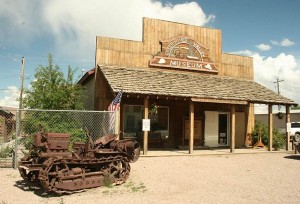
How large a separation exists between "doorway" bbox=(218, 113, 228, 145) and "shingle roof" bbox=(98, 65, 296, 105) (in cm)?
226

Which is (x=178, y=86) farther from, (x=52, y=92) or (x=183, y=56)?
(x=52, y=92)

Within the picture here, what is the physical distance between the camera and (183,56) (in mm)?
17406

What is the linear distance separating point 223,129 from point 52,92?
34.1 feet

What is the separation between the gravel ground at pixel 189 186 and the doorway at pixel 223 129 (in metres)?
6.38

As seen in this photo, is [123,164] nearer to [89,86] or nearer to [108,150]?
[108,150]

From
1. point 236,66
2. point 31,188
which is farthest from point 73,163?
point 236,66

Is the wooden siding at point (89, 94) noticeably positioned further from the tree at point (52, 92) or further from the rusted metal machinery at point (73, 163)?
the rusted metal machinery at point (73, 163)

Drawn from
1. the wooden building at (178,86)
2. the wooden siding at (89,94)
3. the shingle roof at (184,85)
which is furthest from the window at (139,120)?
the wooden siding at (89,94)

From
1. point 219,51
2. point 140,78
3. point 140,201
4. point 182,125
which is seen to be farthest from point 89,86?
point 140,201

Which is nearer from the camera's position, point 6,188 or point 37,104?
point 6,188

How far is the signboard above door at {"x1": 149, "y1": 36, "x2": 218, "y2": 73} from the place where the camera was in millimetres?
16844

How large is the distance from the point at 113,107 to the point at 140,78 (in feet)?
12.2

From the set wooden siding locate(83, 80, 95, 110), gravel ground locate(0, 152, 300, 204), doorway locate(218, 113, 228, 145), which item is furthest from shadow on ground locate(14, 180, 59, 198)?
doorway locate(218, 113, 228, 145)

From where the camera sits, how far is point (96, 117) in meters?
15.8
